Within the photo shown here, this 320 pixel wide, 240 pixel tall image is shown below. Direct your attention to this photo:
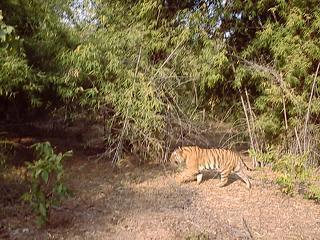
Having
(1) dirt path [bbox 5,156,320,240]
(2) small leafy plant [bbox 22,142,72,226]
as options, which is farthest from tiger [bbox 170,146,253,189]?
(2) small leafy plant [bbox 22,142,72,226]

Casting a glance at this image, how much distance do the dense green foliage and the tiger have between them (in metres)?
0.48

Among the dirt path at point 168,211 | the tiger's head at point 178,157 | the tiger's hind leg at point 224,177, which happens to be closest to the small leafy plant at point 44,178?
the dirt path at point 168,211

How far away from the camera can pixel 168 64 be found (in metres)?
7.55

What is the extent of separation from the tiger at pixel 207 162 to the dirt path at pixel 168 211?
164 millimetres

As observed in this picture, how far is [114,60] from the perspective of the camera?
22.3 feet

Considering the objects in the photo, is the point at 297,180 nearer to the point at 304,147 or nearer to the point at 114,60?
the point at 304,147

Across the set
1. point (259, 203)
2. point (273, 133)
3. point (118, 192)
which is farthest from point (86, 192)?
point (273, 133)

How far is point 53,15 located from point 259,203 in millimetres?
4232

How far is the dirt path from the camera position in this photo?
16.4ft

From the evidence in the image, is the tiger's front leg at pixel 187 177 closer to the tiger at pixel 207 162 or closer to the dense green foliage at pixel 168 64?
the tiger at pixel 207 162

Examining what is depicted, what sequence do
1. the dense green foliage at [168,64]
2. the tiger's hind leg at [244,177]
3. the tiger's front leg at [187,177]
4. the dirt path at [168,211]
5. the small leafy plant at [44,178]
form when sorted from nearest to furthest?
the small leafy plant at [44,178]
the dirt path at [168,211]
the dense green foliage at [168,64]
the tiger's hind leg at [244,177]
the tiger's front leg at [187,177]

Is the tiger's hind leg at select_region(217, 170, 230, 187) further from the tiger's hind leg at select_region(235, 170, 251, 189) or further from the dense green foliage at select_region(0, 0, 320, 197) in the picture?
the dense green foliage at select_region(0, 0, 320, 197)

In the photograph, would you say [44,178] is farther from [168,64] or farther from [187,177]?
[168,64]

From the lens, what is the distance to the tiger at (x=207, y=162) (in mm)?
7148
